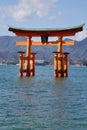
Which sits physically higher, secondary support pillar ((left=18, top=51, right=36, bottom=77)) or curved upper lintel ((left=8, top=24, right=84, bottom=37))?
curved upper lintel ((left=8, top=24, right=84, bottom=37))

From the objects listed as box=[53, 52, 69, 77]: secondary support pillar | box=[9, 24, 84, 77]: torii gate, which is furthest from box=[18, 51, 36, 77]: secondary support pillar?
box=[53, 52, 69, 77]: secondary support pillar

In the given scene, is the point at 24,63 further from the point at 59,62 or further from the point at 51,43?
the point at 59,62

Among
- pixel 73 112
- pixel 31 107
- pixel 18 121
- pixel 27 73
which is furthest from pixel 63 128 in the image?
pixel 27 73

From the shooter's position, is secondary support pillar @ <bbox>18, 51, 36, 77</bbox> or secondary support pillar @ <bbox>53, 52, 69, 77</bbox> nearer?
secondary support pillar @ <bbox>53, 52, 69, 77</bbox>

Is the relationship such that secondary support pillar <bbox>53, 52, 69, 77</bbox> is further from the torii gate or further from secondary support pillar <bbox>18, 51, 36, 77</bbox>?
secondary support pillar <bbox>18, 51, 36, 77</bbox>

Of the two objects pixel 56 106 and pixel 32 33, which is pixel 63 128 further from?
pixel 32 33

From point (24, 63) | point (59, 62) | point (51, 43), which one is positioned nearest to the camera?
point (59, 62)

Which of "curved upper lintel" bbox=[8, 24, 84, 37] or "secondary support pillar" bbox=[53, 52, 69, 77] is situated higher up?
"curved upper lintel" bbox=[8, 24, 84, 37]

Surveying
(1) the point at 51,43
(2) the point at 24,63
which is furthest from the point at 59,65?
(2) the point at 24,63

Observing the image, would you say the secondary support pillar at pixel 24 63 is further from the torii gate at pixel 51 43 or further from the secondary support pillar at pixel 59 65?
the secondary support pillar at pixel 59 65

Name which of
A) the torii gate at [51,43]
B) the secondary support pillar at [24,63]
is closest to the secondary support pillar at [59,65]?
the torii gate at [51,43]

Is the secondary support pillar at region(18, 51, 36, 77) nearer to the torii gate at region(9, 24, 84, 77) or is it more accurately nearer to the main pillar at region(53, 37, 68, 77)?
the torii gate at region(9, 24, 84, 77)

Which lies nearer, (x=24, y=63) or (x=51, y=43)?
(x=51, y=43)

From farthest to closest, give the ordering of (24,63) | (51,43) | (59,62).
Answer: (24,63), (51,43), (59,62)
